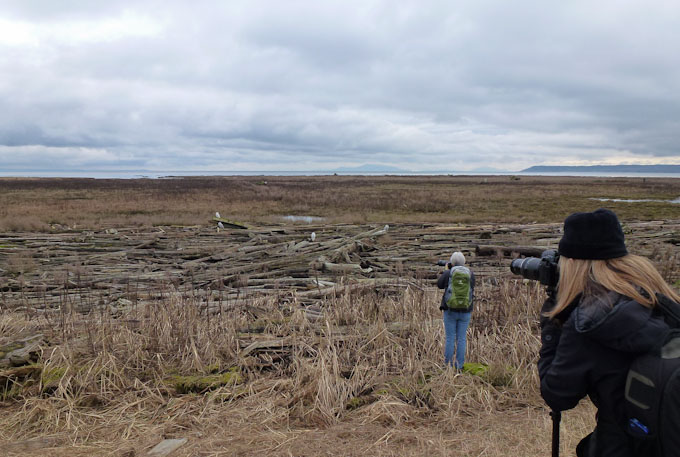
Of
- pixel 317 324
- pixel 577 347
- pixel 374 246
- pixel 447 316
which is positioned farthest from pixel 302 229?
pixel 577 347

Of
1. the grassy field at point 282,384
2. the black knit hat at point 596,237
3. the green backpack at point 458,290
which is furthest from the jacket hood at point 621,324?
the green backpack at point 458,290

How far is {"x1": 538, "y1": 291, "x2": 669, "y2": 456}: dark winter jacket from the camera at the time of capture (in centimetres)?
194

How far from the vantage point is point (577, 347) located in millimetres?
2133

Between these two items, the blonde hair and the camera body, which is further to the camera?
the camera body

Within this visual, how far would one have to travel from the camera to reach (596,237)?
2.23 m

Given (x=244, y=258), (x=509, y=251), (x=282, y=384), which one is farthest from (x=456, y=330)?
(x=244, y=258)

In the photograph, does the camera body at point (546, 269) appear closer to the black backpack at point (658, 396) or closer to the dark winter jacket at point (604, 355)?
the dark winter jacket at point (604, 355)

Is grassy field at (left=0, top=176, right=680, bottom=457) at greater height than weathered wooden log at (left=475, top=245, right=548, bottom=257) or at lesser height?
lesser

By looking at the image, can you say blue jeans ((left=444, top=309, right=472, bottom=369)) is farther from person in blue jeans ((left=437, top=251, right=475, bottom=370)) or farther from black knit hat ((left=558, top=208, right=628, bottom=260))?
black knit hat ((left=558, top=208, right=628, bottom=260))

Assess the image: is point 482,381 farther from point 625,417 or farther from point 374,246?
point 374,246

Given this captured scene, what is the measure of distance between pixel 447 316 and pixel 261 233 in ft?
42.2

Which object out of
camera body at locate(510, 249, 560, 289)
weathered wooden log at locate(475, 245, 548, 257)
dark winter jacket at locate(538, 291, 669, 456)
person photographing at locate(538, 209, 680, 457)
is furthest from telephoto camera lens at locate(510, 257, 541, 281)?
weathered wooden log at locate(475, 245, 548, 257)

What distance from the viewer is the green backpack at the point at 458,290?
5.75 metres

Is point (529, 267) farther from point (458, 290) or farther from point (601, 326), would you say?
point (458, 290)
